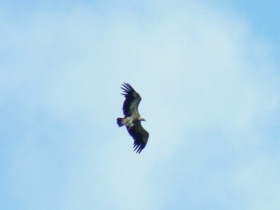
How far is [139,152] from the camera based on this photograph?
6494cm

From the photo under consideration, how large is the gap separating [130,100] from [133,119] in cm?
133

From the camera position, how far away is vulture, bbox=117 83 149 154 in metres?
63.0

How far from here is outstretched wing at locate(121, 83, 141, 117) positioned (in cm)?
6288

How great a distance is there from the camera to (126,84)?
6284 centimetres

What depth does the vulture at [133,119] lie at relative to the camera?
6300cm

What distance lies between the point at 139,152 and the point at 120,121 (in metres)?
2.54

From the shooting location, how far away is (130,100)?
208ft

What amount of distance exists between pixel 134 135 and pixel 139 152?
3.45 ft

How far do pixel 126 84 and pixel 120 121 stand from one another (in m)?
2.29

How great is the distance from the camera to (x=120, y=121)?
63.6 metres

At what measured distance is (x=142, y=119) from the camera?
211ft

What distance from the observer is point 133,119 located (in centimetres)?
6397

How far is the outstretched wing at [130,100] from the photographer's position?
62875 mm

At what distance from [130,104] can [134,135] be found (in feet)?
7.67
